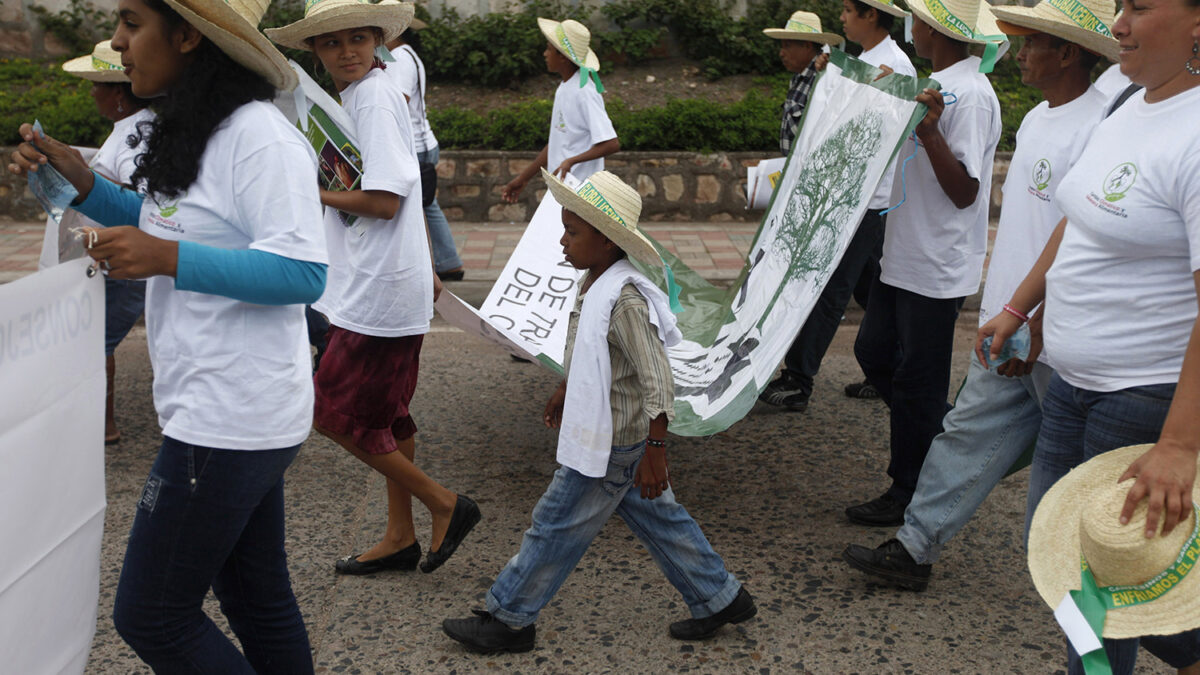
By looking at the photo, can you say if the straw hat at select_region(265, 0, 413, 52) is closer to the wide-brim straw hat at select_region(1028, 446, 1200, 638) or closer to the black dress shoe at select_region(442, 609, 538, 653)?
the black dress shoe at select_region(442, 609, 538, 653)

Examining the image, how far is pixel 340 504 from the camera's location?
4.39 m

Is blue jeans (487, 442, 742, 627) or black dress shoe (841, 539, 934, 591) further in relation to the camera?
black dress shoe (841, 539, 934, 591)

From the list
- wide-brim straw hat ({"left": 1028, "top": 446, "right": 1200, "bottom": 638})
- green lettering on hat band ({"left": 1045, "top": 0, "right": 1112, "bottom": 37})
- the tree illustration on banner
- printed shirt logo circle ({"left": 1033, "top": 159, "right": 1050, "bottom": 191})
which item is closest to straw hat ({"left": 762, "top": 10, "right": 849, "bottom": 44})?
the tree illustration on banner

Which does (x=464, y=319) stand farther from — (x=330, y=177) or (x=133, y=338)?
(x=133, y=338)

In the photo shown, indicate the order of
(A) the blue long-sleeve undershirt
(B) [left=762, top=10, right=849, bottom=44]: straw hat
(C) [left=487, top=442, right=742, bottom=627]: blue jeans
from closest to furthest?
1. (A) the blue long-sleeve undershirt
2. (C) [left=487, top=442, right=742, bottom=627]: blue jeans
3. (B) [left=762, top=10, right=849, bottom=44]: straw hat

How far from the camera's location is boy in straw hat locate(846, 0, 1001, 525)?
12.4ft

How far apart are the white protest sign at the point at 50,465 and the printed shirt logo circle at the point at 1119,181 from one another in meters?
2.08

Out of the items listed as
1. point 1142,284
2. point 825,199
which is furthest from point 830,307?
point 1142,284

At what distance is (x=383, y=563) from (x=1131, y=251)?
247 cm

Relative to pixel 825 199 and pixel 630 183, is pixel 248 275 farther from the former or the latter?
pixel 630 183

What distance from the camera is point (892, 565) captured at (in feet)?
11.8

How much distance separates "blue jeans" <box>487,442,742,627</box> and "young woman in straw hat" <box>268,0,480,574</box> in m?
0.55

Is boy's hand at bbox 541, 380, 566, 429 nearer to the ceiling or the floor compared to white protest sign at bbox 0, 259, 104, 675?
nearer to the floor

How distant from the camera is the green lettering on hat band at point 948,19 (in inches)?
151
